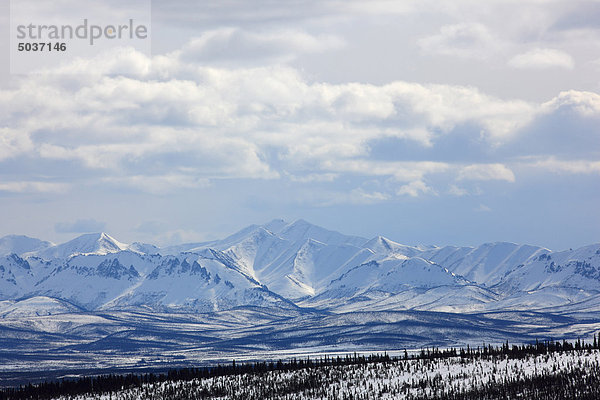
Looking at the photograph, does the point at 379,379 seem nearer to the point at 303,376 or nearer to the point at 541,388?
the point at 303,376

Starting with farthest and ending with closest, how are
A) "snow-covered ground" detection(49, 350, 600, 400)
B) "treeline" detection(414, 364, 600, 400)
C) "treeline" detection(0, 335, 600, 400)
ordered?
"treeline" detection(0, 335, 600, 400) < "snow-covered ground" detection(49, 350, 600, 400) < "treeline" detection(414, 364, 600, 400)

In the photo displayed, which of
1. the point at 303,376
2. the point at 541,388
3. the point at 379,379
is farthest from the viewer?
the point at 303,376

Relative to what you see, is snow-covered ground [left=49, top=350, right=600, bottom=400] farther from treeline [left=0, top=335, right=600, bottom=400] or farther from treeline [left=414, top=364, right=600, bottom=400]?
treeline [left=414, top=364, right=600, bottom=400]

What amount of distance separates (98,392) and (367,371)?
159ft

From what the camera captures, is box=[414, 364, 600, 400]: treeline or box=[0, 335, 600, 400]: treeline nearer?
box=[414, 364, 600, 400]: treeline

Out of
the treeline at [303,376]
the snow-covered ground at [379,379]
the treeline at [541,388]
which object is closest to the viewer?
the treeline at [541,388]

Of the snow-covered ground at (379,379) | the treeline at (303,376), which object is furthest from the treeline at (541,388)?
the snow-covered ground at (379,379)

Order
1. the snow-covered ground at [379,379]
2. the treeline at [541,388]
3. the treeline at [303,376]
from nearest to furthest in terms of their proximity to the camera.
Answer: the treeline at [541,388] → the snow-covered ground at [379,379] → the treeline at [303,376]

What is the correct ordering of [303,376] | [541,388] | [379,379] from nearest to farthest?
[541,388], [379,379], [303,376]

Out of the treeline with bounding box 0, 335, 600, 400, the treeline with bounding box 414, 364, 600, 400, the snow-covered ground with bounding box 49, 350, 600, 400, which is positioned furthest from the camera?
the treeline with bounding box 0, 335, 600, 400

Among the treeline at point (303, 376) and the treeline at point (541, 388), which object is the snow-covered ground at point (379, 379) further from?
the treeline at point (541, 388)

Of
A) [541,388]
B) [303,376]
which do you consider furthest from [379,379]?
[541,388]

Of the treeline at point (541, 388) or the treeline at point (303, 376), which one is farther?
the treeline at point (303, 376)

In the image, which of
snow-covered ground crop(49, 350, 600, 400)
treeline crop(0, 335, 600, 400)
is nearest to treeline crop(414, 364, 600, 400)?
treeline crop(0, 335, 600, 400)
